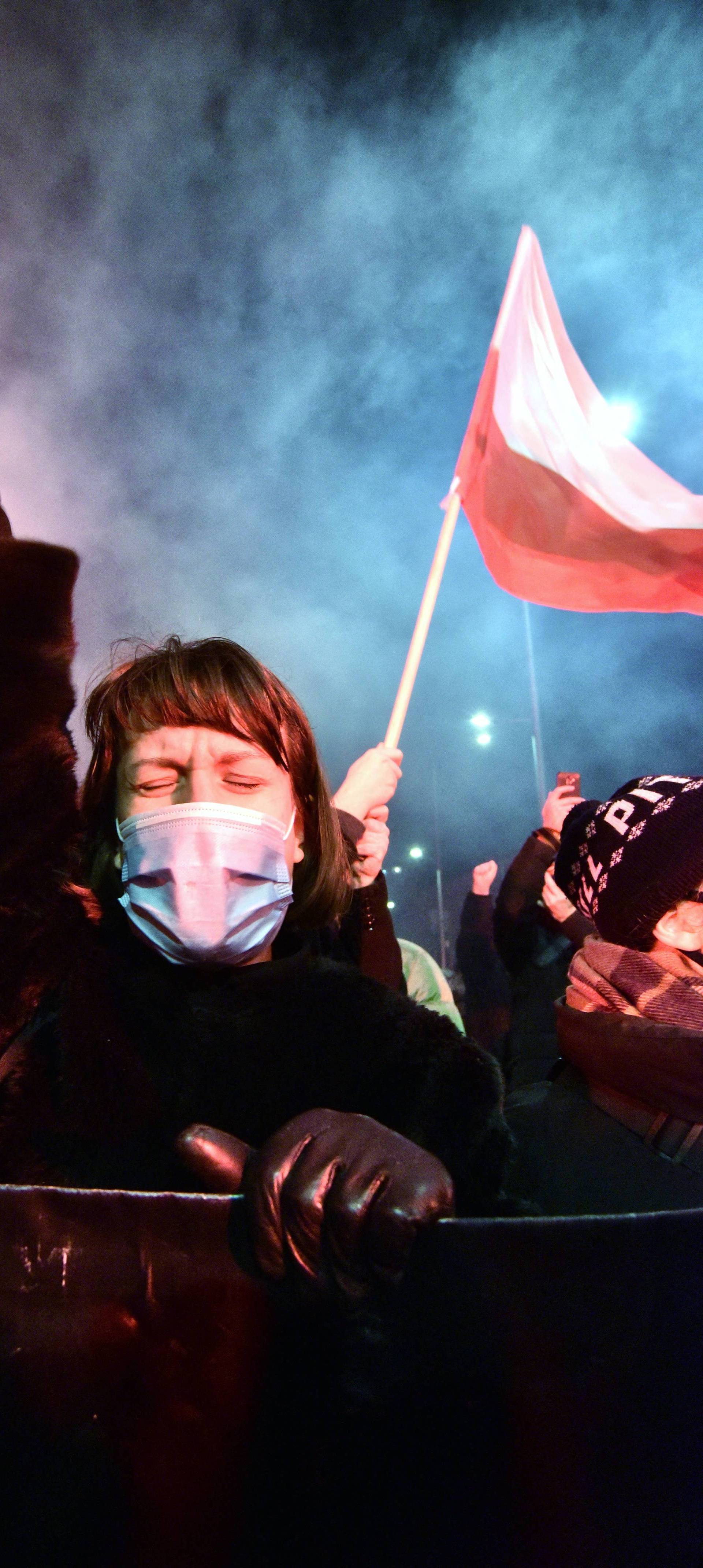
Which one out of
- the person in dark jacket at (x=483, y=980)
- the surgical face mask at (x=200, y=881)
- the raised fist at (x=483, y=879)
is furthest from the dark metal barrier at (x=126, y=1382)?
the raised fist at (x=483, y=879)

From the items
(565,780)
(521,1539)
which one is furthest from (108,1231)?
(565,780)

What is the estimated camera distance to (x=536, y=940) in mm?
4250

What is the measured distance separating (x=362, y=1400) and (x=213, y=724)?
49.6 inches

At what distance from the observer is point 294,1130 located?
2.57ft

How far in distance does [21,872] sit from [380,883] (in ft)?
5.49

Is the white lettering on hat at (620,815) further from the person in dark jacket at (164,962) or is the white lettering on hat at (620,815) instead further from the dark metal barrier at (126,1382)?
the dark metal barrier at (126,1382)

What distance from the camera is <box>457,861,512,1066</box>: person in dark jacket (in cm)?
500

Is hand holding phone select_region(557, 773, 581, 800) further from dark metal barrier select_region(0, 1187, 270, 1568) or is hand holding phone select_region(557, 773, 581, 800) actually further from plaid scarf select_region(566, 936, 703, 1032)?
dark metal barrier select_region(0, 1187, 270, 1568)

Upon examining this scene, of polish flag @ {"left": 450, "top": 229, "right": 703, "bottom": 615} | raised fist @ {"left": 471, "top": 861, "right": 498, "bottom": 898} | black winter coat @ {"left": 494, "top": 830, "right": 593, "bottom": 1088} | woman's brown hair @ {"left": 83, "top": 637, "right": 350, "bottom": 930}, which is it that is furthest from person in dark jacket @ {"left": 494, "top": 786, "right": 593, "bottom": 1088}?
woman's brown hair @ {"left": 83, "top": 637, "right": 350, "bottom": 930}

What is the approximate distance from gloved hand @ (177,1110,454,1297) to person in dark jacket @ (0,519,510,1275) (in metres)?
0.23

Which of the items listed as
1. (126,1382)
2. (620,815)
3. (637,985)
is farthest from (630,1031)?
(126,1382)

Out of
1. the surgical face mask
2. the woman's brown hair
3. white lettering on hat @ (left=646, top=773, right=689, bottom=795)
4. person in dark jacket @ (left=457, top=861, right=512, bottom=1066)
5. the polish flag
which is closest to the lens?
the surgical face mask

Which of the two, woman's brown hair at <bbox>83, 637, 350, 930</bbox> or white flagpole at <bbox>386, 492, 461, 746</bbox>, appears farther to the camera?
white flagpole at <bbox>386, 492, 461, 746</bbox>

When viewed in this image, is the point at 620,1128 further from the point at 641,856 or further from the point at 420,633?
the point at 420,633
